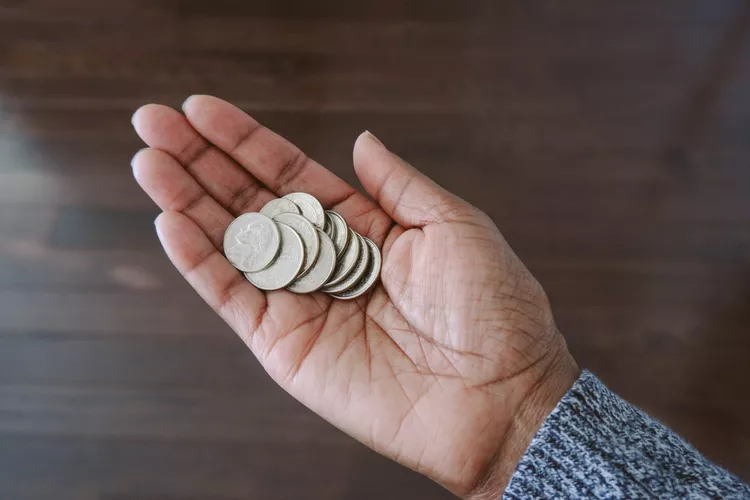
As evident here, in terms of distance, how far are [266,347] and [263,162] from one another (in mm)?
445

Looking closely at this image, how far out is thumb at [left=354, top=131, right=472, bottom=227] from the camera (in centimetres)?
127

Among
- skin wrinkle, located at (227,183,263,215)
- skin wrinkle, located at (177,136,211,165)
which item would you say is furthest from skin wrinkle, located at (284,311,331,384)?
skin wrinkle, located at (177,136,211,165)

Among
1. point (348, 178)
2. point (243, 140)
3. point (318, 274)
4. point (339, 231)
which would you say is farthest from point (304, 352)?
point (348, 178)

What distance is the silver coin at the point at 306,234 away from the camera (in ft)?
4.18

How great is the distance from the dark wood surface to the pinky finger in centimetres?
49

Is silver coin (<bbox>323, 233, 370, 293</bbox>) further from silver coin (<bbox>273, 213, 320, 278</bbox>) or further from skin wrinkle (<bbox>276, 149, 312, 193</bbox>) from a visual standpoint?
skin wrinkle (<bbox>276, 149, 312, 193</bbox>)

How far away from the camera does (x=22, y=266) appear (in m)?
1.80

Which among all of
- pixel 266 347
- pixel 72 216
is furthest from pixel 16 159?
pixel 266 347

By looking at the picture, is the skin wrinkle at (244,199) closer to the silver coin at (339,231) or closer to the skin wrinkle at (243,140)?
the skin wrinkle at (243,140)

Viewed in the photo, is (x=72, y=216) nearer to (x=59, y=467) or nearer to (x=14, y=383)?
(x=14, y=383)

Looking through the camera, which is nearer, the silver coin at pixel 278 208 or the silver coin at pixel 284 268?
the silver coin at pixel 284 268

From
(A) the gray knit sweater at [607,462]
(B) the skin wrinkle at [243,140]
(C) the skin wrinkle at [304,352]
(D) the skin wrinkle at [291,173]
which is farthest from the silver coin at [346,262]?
(A) the gray knit sweater at [607,462]

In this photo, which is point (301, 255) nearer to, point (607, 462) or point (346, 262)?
point (346, 262)

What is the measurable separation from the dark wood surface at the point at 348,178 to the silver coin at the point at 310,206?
546 mm
